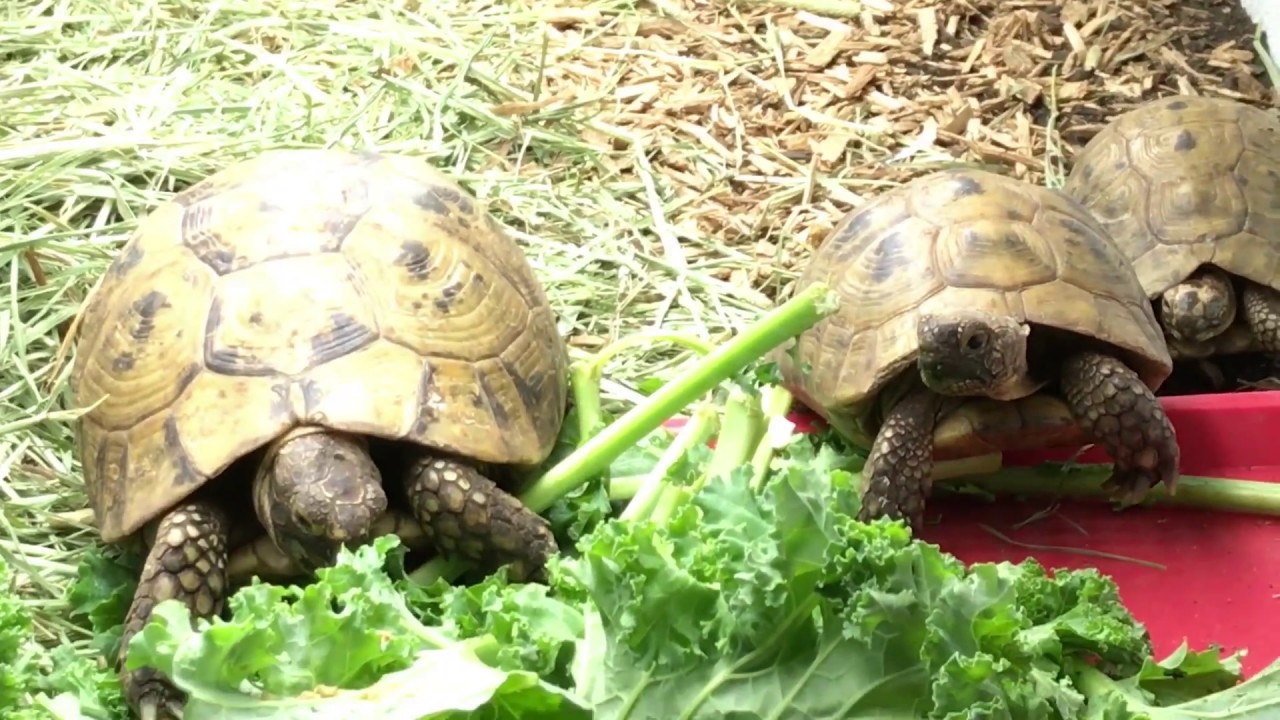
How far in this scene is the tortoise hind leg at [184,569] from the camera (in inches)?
88.7

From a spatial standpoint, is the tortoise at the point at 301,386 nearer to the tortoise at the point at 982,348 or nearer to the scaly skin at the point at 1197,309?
the tortoise at the point at 982,348

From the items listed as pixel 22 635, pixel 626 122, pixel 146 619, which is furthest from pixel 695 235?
pixel 22 635

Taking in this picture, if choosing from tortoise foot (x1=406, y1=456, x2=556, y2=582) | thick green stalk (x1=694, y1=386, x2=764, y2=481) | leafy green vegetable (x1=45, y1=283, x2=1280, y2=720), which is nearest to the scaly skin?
thick green stalk (x1=694, y1=386, x2=764, y2=481)

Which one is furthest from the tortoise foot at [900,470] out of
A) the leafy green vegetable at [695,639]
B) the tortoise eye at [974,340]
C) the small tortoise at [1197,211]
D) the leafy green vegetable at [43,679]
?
the leafy green vegetable at [43,679]

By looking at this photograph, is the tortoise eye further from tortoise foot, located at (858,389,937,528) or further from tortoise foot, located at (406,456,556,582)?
tortoise foot, located at (406,456,556,582)

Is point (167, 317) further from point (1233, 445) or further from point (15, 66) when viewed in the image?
point (1233, 445)

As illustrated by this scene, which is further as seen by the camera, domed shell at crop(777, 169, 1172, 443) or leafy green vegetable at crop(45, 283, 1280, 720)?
domed shell at crop(777, 169, 1172, 443)

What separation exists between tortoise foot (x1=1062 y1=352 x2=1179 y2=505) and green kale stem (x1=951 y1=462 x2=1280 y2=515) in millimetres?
69

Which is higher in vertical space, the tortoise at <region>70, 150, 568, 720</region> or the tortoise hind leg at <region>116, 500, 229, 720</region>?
the tortoise at <region>70, 150, 568, 720</region>

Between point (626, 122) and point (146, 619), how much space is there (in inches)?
99.8

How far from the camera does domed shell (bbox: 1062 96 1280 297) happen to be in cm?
364

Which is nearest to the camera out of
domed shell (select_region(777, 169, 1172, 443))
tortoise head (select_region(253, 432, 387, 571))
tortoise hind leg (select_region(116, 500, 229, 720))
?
tortoise head (select_region(253, 432, 387, 571))

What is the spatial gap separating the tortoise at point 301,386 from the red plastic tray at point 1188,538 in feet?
3.39

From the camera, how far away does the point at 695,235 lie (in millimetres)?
3811
